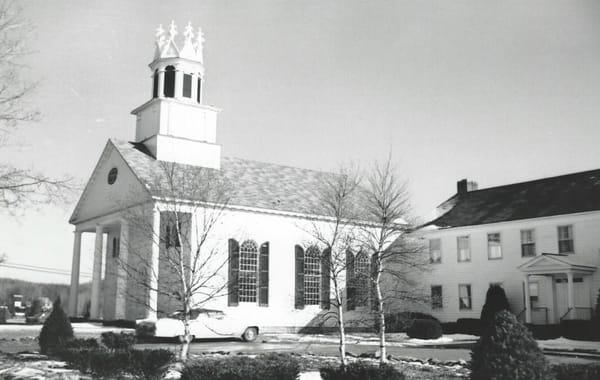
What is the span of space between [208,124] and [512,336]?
109 ft

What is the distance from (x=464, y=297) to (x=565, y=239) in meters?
7.40

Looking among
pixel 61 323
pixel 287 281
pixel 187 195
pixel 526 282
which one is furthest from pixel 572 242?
pixel 61 323

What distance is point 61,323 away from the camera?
894 inches

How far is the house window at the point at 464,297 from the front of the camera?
40.2 meters

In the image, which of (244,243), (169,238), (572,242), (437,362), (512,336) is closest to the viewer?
(512,336)

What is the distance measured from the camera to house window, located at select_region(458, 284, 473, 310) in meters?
40.2

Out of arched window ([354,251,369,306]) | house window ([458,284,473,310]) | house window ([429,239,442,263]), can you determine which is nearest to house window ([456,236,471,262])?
house window ([429,239,442,263])

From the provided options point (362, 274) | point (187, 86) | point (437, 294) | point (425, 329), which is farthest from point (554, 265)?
point (187, 86)

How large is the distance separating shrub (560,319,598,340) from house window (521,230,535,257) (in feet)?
19.2

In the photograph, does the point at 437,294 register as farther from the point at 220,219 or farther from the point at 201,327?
the point at 201,327

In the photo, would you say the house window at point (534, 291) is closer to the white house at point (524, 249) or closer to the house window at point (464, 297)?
the white house at point (524, 249)

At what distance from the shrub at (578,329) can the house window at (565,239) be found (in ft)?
15.9

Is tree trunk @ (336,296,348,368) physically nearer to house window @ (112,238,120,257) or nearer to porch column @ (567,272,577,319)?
porch column @ (567,272,577,319)

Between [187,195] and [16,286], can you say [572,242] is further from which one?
[16,286]
